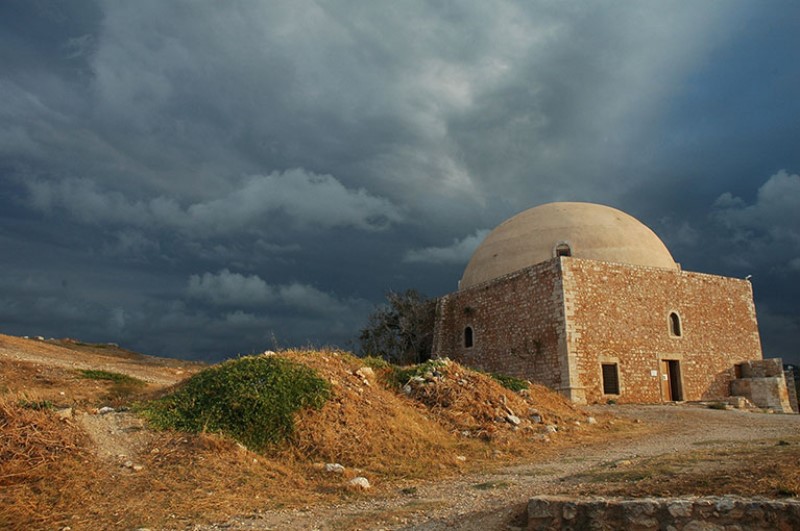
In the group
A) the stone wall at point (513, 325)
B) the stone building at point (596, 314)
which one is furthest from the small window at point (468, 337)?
the stone wall at point (513, 325)

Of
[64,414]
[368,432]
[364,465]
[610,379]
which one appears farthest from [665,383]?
[64,414]

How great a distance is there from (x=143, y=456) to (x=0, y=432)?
1512 mm

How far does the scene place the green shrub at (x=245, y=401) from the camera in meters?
7.91

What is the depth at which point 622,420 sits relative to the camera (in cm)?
1413

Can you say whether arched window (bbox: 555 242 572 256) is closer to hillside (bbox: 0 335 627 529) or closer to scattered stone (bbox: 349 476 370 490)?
hillside (bbox: 0 335 627 529)

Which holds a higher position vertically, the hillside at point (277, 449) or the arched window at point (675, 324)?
the arched window at point (675, 324)

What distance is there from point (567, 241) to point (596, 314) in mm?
3465

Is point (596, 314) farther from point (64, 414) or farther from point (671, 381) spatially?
point (64, 414)

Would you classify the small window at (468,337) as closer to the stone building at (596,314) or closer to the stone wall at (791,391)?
the stone building at (596,314)

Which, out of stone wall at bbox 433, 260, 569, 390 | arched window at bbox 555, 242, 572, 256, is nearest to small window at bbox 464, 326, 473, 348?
stone wall at bbox 433, 260, 569, 390

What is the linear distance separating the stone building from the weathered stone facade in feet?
0.12

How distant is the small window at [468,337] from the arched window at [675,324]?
7265 mm

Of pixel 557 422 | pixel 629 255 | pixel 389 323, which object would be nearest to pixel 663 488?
pixel 557 422

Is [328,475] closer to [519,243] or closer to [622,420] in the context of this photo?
[622,420]
